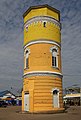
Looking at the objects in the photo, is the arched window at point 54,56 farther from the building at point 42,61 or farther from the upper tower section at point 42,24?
the upper tower section at point 42,24

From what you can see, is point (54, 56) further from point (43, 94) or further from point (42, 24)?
point (43, 94)

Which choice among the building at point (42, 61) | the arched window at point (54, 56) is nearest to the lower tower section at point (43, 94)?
the building at point (42, 61)

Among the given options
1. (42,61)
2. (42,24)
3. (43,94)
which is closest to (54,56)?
(42,61)

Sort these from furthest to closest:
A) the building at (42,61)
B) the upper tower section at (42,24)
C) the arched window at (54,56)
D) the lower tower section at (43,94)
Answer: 1. the arched window at (54,56)
2. the upper tower section at (42,24)
3. the building at (42,61)
4. the lower tower section at (43,94)

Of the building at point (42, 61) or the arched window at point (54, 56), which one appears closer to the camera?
the building at point (42, 61)

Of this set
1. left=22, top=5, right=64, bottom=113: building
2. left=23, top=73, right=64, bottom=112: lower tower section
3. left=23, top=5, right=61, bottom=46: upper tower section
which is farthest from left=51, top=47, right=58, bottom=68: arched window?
left=23, top=73, right=64, bottom=112: lower tower section

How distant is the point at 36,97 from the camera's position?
2333 cm

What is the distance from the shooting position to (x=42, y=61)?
24.3 metres

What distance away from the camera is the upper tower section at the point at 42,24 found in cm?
2505

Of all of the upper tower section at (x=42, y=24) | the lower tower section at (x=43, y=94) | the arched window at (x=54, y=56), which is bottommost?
the lower tower section at (x=43, y=94)

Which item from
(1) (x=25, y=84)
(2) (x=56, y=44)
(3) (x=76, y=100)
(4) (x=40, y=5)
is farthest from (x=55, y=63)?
(3) (x=76, y=100)

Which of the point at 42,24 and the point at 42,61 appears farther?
the point at 42,24

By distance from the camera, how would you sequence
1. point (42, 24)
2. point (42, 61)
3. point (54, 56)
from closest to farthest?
point (42, 61) < point (42, 24) < point (54, 56)

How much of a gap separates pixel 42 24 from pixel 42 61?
4.60 m
